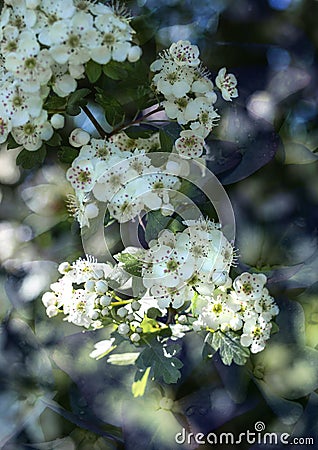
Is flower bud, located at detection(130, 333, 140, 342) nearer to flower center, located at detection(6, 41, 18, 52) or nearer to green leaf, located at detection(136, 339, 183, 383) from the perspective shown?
green leaf, located at detection(136, 339, 183, 383)

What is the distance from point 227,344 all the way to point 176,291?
132 mm

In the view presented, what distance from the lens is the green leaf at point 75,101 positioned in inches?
28.2

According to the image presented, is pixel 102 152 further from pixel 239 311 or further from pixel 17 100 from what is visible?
pixel 239 311

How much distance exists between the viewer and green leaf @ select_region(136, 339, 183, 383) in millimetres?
764

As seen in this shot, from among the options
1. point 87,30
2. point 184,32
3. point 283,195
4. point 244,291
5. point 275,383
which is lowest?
point 275,383

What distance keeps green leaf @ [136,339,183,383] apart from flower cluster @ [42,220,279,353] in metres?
0.02

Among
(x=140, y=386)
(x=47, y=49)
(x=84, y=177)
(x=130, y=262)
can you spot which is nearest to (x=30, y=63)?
(x=47, y=49)

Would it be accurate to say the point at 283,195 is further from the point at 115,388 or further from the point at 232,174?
the point at 115,388

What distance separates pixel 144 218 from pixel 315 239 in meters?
0.34

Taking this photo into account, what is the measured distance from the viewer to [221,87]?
0.79 metres

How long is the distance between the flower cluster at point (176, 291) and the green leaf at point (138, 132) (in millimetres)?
145

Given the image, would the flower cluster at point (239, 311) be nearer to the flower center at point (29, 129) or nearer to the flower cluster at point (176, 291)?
the flower cluster at point (176, 291)

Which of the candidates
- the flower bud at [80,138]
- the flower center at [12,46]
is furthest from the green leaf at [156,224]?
the flower center at [12,46]

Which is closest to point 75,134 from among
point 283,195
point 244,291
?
point 244,291
